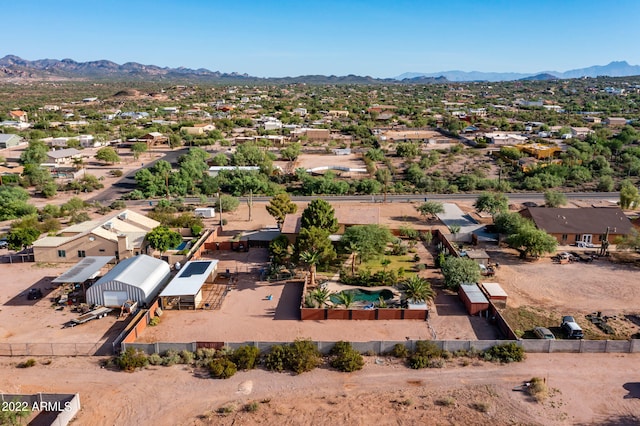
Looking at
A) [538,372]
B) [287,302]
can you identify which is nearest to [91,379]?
A: [287,302]

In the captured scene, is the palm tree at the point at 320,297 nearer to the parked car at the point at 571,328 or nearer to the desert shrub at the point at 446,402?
the desert shrub at the point at 446,402

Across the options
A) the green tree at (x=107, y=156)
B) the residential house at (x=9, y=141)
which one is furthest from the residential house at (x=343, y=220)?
the residential house at (x=9, y=141)

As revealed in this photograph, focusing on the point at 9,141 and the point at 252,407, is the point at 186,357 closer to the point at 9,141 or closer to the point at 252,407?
the point at 252,407

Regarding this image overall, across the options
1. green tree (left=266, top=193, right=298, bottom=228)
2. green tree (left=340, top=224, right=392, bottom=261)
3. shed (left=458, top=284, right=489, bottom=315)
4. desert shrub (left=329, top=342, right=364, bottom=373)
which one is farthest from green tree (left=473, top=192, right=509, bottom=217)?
desert shrub (left=329, top=342, right=364, bottom=373)

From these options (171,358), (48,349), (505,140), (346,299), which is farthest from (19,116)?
(346,299)

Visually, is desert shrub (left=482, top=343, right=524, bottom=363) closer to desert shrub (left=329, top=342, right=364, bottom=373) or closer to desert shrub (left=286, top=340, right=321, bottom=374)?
desert shrub (left=329, top=342, right=364, bottom=373)

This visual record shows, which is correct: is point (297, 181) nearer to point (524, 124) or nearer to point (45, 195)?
point (45, 195)
